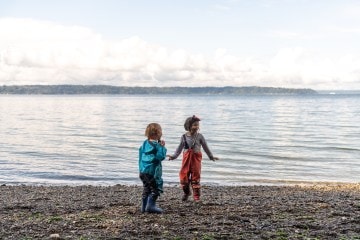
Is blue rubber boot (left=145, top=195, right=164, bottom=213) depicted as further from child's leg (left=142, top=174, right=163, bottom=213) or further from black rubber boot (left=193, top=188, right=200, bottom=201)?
black rubber boot (left=193, top=188, right=200, bottom=201)

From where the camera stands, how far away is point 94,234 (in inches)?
320

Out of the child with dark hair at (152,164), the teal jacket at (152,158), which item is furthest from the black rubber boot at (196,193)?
the teal jacket at (152,158)

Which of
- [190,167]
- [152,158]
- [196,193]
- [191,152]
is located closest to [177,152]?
[191,152]

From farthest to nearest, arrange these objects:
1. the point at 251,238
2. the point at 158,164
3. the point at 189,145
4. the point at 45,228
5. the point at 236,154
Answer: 1. the point at 236,154
2. the point at 189,145
3. the point at 158,164
4. the point at 45,228
5. the point at 251,238

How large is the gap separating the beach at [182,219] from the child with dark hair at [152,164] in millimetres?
328

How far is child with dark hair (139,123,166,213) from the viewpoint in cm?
990

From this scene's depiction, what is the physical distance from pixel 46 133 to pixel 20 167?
→ 70.2 ft

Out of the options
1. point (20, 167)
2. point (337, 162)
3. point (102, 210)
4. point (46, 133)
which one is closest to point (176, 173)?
point (20, 167)

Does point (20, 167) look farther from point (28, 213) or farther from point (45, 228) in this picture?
point (45, 228)

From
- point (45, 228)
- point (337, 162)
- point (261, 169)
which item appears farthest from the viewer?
point (337, 162)

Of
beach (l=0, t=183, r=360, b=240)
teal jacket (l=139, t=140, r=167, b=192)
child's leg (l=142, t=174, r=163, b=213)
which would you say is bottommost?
beach (l=0, t=183, r=360, b=240)

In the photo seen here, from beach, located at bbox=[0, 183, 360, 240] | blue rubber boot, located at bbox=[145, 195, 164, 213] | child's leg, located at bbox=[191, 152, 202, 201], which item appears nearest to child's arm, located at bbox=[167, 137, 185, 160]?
child's leg, located at bbox=[191, 152, 202, 201]

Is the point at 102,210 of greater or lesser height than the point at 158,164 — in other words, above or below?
below

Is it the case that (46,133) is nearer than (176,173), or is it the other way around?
(176,173)
